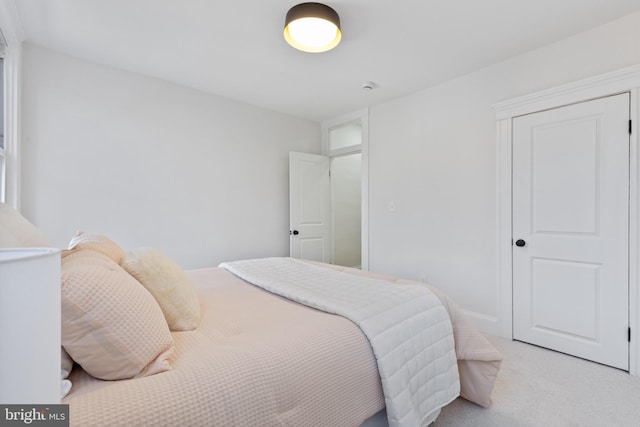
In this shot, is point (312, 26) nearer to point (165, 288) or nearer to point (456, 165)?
point (165, 288)

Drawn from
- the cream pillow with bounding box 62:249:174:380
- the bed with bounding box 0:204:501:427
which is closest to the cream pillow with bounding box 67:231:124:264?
the bed with bounding box 0:204:501:427

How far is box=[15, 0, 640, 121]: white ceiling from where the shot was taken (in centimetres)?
200

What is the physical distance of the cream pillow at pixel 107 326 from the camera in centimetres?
78

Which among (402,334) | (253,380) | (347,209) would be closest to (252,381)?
(253,380)

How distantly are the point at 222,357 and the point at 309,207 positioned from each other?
337cm

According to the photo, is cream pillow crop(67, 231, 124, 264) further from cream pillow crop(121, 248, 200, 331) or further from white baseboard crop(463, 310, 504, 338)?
white baseboard crop(463, 310, 504, 338)

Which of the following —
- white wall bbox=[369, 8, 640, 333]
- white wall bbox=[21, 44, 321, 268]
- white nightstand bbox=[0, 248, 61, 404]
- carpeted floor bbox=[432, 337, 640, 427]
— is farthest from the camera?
white wall bbox=[21, 44, 321, 268]

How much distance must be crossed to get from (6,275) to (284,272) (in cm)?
177

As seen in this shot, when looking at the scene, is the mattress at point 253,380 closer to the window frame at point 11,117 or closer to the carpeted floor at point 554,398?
the carpeted floor at point 554,398

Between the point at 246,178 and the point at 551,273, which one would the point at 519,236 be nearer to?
the point at 551,273

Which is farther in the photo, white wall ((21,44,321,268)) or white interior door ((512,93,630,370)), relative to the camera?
white wall ((21,44,321,268))

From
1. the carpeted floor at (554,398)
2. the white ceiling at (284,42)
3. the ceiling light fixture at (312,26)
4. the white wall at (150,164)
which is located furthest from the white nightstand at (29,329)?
the white wall at (150,164)

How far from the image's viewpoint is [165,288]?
120 centimetres

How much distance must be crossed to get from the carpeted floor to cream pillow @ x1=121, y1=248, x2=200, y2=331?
1.39 metres
